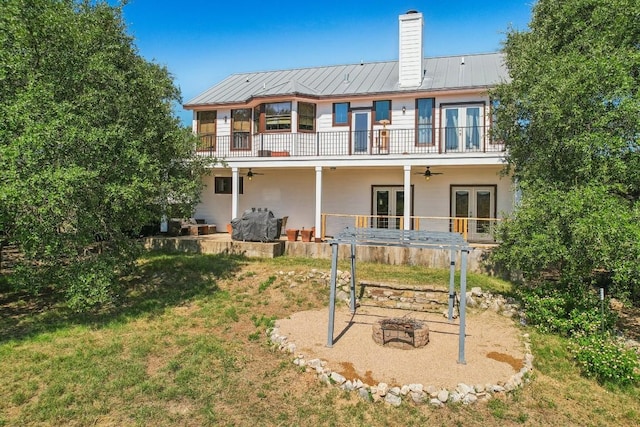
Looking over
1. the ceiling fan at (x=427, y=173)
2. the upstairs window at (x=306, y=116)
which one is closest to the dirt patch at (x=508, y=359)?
the ceiling fan at (x=427, y=173)

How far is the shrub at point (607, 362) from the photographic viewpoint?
6578 mm

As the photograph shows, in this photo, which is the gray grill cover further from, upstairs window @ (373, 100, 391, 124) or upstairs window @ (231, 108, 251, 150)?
upstairs window @ (373, 100, 391, 124)

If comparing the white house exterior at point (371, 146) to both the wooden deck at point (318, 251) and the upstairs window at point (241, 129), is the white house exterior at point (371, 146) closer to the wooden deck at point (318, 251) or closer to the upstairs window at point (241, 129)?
the upstairs window at point (241, 129)

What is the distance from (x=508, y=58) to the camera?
12.9 meters

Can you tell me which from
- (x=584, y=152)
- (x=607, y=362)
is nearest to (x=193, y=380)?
(x=607, y=362)

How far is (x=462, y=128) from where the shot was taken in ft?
52.0

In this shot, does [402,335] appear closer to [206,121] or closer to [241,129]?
[241,129]

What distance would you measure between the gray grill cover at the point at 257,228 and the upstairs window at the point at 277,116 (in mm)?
4481

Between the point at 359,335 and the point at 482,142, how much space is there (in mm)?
10570

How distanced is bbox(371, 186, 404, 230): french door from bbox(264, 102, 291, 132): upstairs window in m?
4.94

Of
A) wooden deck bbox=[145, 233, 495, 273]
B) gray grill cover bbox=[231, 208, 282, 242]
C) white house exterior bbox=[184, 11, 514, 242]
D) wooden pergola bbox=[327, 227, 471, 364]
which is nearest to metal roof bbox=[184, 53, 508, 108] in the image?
white house exterior bbox=[184, 11, 514, 242]

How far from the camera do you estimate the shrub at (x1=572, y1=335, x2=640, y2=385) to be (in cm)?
658

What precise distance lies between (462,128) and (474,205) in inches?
133

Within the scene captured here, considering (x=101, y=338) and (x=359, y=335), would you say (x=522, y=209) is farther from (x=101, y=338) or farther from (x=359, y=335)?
(x=101, y=338)
